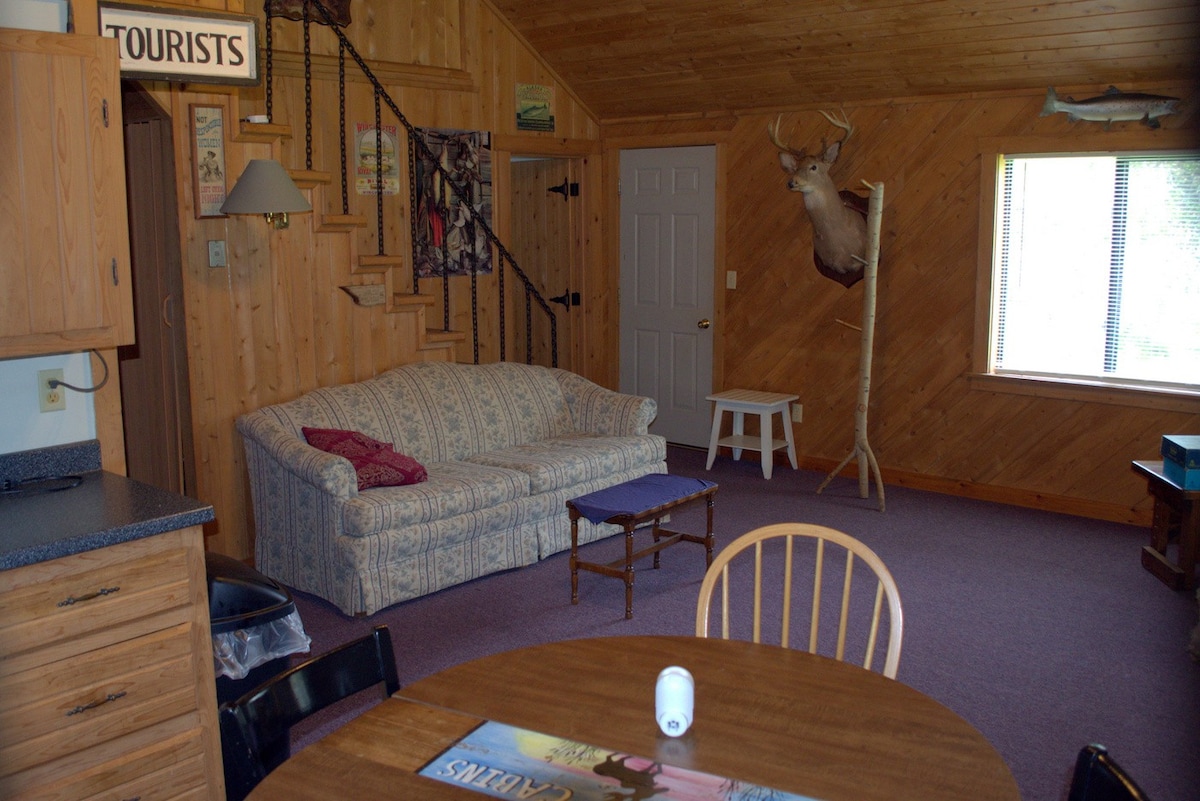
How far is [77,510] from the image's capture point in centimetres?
262

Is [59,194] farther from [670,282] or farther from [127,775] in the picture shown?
[670,282]

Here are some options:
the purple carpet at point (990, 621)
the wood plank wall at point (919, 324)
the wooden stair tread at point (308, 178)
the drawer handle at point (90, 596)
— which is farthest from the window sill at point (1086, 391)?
the drawer handle at point (90, 596)

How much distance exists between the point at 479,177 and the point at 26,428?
4.04m

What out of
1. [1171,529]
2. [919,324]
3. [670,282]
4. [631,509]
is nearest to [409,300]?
[631,509]

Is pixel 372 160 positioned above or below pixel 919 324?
above

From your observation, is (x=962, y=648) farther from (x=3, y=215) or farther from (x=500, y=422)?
(x=3, y=215)

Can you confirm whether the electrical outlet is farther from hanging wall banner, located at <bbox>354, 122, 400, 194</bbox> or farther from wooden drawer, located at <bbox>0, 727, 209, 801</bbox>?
hanging wall banner, located at <bbox>354, 122, 400, 194</bbox>

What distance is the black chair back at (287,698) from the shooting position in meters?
1.81

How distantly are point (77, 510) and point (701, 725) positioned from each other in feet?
5.38

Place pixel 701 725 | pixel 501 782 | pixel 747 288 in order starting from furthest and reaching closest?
pixel 747 288, pixel 701 725, pixel 501 782

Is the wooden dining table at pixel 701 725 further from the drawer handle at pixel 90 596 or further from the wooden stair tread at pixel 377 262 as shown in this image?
the wooden stair tread at pixel 377 262

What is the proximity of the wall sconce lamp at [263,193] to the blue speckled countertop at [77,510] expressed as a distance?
167 cm

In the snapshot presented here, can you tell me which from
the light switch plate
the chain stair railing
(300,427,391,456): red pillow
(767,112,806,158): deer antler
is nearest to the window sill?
(767,112,806,158): deer antler

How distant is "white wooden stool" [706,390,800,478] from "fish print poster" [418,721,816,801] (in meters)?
4.81
